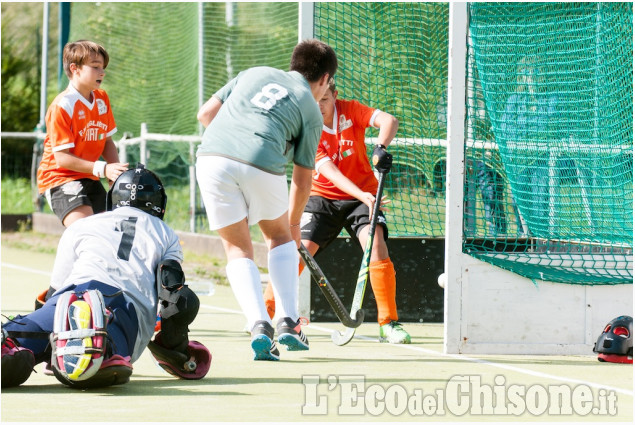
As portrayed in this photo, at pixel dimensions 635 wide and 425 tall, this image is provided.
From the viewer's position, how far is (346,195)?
22.1 ft

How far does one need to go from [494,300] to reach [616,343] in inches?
26.0

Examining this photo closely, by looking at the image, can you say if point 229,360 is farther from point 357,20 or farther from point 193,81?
point 193,81

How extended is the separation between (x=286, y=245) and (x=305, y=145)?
19.5 inches

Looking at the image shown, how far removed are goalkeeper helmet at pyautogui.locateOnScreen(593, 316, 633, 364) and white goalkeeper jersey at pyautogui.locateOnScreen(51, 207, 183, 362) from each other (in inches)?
85.9

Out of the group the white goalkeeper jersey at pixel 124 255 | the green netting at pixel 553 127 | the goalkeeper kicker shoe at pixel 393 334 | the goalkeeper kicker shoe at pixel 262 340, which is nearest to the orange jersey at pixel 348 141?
the green netting at pixel 553 127

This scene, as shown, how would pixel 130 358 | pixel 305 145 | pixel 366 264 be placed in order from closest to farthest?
pixel 130 358 → pixel 305 145 → pixel 366 264

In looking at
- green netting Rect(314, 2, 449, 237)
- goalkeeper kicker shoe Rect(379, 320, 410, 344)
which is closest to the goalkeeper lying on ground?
goalkeeper kicker shoe Rect(379, 320, 410, 344)

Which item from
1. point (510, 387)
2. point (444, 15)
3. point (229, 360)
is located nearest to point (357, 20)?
point (444, 15)

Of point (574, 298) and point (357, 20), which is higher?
point (357, 20)

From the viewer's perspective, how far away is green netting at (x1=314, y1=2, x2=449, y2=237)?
791cm

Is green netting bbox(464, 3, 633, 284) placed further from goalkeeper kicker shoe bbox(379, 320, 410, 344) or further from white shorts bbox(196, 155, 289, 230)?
white shorts bbox(196, 155, 289, 230)

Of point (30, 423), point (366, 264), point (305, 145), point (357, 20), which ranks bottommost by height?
point (30, 423)

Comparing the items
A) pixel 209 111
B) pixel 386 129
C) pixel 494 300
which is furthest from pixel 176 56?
pixel 494 300

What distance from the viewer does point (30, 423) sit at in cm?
366
